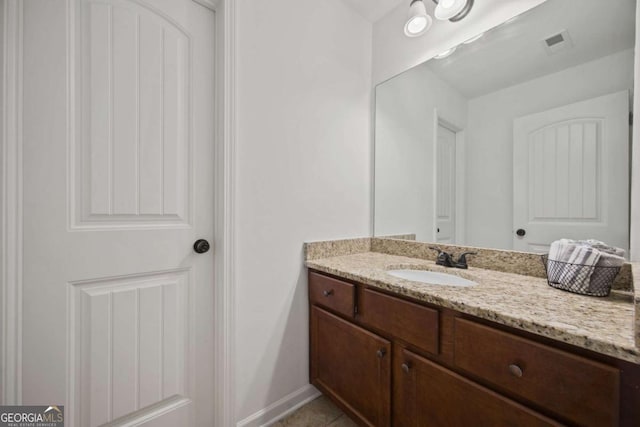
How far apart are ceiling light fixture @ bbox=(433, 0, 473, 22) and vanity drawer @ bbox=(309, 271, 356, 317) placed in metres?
1.48

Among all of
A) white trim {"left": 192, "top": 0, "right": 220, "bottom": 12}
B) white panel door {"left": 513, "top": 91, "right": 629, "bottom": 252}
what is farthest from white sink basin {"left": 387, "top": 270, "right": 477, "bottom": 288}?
white trim {"left": 192, "top": 0, "right": 220, "bottom": 12}

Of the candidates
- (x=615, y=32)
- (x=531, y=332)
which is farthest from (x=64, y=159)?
(x=615, y=32)

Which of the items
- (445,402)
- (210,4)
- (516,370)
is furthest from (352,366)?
(210,4)

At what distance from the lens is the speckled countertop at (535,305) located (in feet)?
1.92

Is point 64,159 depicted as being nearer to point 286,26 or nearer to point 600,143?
point 286,26

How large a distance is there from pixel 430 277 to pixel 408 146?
89cm

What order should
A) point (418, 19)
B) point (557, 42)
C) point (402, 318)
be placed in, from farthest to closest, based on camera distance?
point (418, 19), point (557, 42), point (402, 318)

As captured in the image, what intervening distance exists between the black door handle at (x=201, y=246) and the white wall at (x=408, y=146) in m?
1.13

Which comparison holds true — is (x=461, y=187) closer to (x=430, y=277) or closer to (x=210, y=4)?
(x=430, y=277)

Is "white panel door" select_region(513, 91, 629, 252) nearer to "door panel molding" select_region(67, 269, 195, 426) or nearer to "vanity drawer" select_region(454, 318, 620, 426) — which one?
"vanity drawer" select_region(454, 318, 620, 426)

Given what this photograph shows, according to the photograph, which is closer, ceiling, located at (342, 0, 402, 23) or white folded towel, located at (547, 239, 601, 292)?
white folded towel, located at (547, 239, 601, 292)

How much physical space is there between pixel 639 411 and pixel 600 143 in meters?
0.95

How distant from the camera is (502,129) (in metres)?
1.28

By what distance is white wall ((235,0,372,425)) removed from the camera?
4.08 feet
